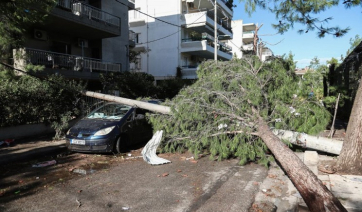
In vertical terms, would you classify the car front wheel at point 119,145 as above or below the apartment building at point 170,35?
below

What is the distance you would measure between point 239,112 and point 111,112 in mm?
3946

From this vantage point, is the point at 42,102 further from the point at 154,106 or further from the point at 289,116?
the point at 289,116

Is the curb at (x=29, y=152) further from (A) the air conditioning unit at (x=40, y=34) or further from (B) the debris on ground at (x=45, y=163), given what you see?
(A) the air conditioning unit at (x=40, y=34)

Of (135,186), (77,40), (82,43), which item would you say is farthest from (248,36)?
(135,186)

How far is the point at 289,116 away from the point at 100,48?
14.8 meters

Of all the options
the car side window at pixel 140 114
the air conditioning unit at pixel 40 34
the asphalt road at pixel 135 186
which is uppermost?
the air conditioning unit at pixel 40 34

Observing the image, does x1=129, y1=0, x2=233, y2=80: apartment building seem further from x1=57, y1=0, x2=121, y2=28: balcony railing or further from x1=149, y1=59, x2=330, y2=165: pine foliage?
x1=149, y1=59, x2=330, y2=165: pine foliage

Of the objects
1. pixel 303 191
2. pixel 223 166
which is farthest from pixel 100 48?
pixel 303 191

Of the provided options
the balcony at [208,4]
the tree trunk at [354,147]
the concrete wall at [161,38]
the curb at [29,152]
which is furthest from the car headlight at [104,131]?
the balcony at [208,4]

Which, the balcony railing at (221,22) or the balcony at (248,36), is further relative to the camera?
the balcony at (248,36)

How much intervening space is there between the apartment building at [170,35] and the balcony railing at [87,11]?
10.3 m

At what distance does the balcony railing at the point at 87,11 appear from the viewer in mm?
14203

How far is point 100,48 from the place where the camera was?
18125 mm

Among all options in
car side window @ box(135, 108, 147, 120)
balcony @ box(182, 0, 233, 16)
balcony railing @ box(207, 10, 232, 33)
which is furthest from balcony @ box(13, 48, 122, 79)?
balcony railing @ box(207, 10, 232, 33)
